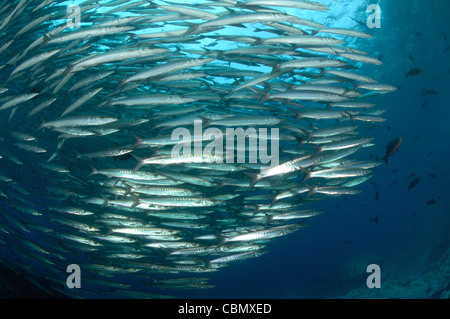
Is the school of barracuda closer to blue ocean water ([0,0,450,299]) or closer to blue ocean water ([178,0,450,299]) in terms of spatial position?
blue ocean water ([0,0,450,299])

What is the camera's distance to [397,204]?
5631 cm

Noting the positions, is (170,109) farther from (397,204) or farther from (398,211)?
(398,211)

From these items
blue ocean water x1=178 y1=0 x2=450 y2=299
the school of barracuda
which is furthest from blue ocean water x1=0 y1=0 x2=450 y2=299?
the school of barracuda

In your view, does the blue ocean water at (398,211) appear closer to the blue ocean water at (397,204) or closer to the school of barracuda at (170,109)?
the blue ocean water at (397,204)

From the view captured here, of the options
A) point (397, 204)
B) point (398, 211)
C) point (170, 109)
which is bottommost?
point (170, 109)

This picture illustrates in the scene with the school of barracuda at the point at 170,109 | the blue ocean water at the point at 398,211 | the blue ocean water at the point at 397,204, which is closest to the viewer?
the school of barracuda at the point at 170,109

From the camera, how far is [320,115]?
16.3 ft

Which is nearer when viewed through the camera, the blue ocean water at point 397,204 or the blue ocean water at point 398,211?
the blue ocean water at point 397,204

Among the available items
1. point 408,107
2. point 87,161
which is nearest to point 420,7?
point 408,107

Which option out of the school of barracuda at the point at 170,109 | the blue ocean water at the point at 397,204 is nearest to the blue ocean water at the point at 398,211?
the blue ocean water at the point at 397,204

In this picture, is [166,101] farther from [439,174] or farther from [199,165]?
[439,174]

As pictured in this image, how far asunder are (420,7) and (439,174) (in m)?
32.5

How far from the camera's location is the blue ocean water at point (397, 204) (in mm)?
17359

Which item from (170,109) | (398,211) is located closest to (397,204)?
(398,211)
